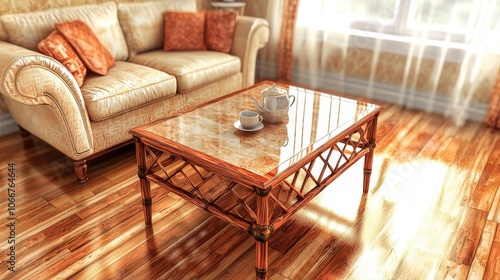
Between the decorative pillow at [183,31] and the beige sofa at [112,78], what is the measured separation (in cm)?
8

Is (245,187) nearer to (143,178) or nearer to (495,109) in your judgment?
(143,178)

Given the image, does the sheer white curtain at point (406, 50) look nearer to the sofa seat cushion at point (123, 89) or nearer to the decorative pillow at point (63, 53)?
the sofa seat cushion at point (123, 89)

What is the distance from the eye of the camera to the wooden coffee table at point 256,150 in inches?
61.1

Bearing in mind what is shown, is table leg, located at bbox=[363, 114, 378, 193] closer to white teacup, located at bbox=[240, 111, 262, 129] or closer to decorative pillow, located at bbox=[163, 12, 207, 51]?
white teacup, located at bbox=[240, 111, 262, 129]

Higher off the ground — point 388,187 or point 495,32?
point 495,32

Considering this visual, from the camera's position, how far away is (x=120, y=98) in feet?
8.01

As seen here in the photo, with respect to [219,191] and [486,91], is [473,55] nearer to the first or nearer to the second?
[486,91]

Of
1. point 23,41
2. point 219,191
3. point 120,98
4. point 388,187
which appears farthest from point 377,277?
point 23,41

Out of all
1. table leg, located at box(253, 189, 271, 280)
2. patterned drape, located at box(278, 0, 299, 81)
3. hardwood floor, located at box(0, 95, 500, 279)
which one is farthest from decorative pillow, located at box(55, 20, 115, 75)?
patterned drape, located at box(278, 0, 299, 81)

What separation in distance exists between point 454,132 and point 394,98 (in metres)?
0.70

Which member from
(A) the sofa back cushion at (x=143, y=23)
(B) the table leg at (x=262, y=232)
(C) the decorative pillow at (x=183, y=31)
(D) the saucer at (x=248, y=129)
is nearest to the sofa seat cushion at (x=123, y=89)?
(A) the sofa back cushion at (x=143, y=23)

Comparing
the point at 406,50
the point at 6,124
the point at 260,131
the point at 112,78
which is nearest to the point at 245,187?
the point at 260,131

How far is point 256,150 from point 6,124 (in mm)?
2150

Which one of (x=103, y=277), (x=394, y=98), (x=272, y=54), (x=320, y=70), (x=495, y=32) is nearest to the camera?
(x=103, y=277)
